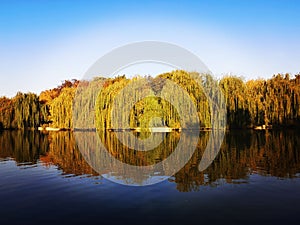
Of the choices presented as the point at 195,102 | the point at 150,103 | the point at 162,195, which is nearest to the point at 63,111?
the point at 150,103

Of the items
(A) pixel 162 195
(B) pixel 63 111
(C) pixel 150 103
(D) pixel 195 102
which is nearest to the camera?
(A) pixel 162 195

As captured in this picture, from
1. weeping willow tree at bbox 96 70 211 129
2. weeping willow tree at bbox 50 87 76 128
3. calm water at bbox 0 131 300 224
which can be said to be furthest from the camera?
weeping willow tree at bbox 50 87 76 128

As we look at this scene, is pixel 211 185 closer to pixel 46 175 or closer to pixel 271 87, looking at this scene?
pixel 46 175

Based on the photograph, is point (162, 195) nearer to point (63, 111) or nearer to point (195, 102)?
point (195, 102)

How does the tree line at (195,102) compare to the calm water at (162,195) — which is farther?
the tree line at (195,102)

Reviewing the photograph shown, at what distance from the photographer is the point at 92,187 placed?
976 cm

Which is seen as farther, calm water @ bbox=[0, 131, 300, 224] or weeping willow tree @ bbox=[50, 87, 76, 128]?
weeping willow tree @ bbox=[50, 87, 76, 128]

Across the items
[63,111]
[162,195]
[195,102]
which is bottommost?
[162,195]

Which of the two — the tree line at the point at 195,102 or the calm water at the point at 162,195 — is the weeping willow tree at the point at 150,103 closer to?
the tree line at the point at 195,102

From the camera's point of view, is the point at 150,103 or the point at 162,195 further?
the point at 150,103

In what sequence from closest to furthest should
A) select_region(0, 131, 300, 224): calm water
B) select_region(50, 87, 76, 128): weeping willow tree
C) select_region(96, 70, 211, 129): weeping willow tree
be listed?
select_region(0, 131, 300, 224): calm water < select_region(96, 70, 211, 129): weeping willow tree < select_region(50, 87, 76, 128): weeping willow tree

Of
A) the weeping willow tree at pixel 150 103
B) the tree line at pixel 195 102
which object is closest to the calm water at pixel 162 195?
the weeping willow tree at pixel 150 103

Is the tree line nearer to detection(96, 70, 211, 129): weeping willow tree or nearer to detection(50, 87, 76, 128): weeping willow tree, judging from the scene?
detection(96, 70, 211, 129): weeping willow tree

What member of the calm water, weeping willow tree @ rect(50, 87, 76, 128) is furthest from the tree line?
the calm water
